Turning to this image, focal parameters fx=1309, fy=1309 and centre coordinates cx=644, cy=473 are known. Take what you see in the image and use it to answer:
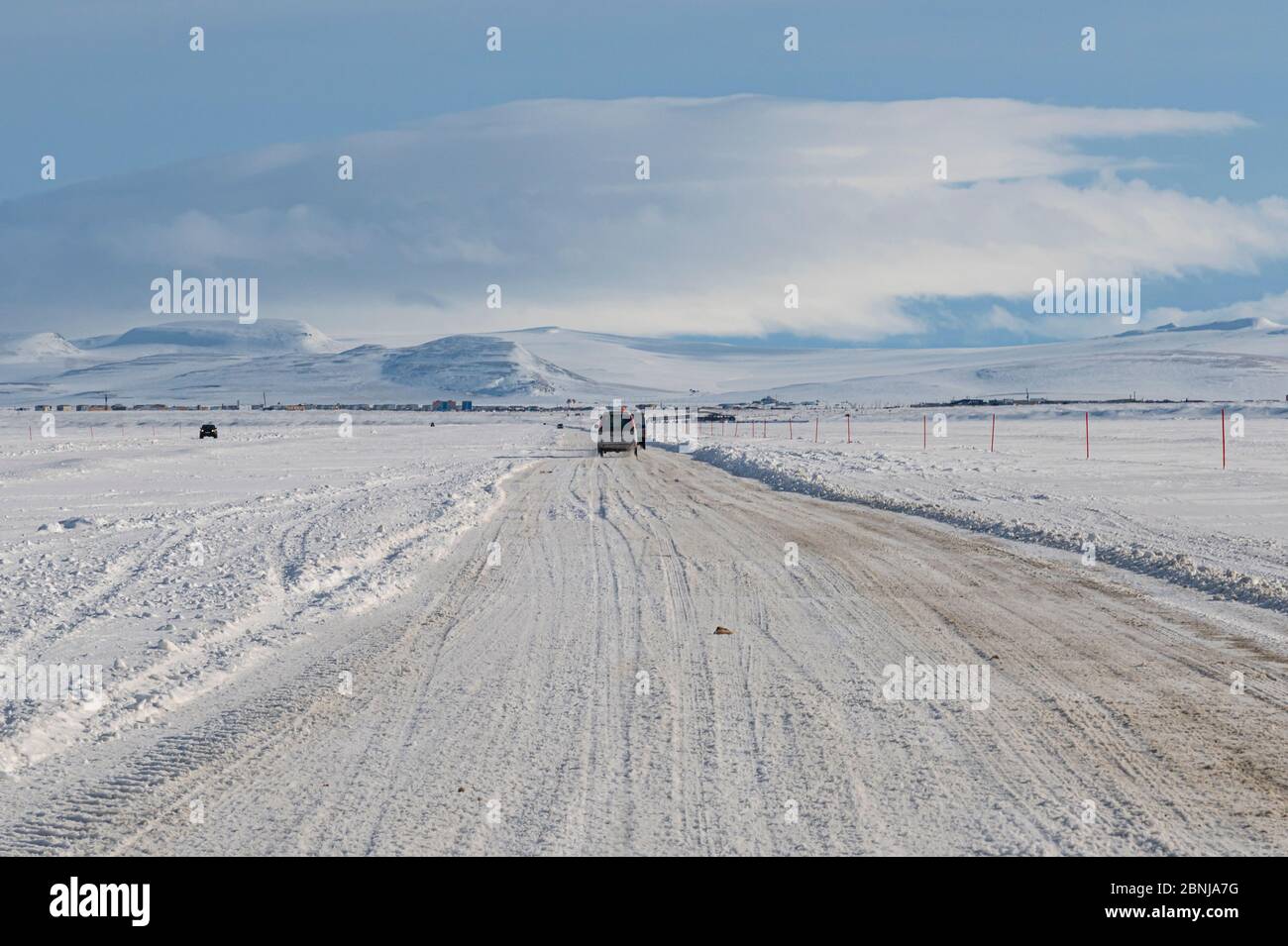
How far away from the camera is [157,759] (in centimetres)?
764

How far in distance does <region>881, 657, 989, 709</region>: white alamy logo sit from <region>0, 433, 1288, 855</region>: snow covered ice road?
0.17 m

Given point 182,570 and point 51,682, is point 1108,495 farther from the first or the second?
point 51,682

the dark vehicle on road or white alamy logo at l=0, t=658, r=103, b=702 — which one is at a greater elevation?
the dark vehicle on road

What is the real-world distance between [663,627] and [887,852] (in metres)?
6.19

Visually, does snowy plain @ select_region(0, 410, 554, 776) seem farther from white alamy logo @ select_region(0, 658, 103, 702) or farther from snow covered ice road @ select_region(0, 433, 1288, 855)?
snow covered ice road @ select_region(0, 433, 1288, 855)

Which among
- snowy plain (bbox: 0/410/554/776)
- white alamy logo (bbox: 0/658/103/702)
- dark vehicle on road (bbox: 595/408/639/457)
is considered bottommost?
white alamy logo (bbox: 0/658/103/702)

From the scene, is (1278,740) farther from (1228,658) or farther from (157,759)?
(157,759)

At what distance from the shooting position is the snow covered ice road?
625 centimetres
